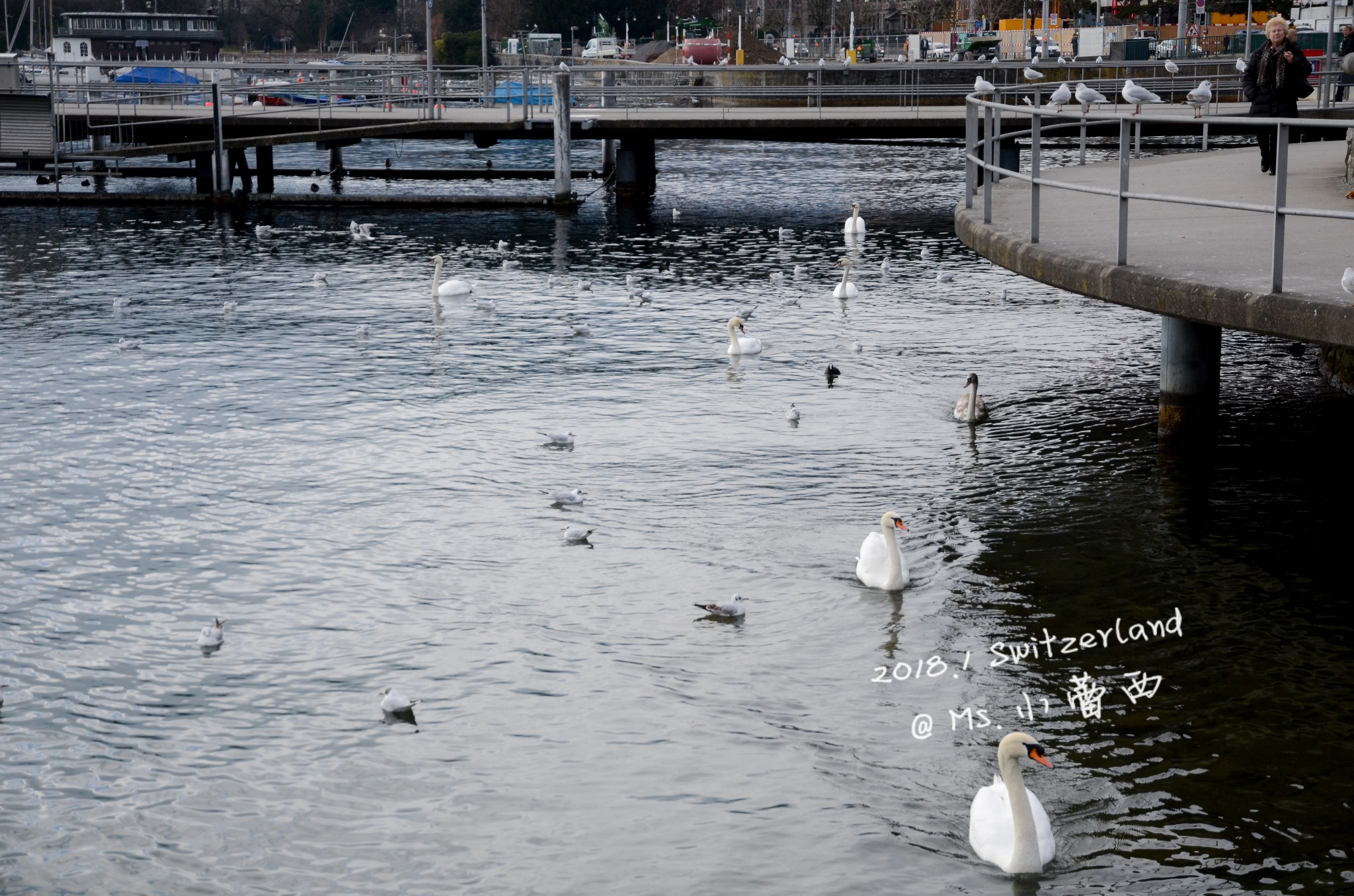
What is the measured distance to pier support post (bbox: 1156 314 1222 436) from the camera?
565 inches

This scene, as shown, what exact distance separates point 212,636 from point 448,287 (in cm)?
1507

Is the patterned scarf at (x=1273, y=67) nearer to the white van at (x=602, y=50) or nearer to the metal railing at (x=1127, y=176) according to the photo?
the metal railing at (x=1127, y=176)

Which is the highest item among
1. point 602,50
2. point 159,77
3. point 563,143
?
point 602,50

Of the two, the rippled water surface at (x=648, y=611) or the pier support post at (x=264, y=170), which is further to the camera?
the pier support post at (x=264, y=170)

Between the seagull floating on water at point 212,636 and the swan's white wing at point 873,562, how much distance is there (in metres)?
4.74

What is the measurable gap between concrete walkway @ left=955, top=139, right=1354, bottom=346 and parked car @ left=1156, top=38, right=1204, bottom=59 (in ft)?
153

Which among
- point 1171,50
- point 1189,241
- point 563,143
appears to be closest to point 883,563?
point 1189,241

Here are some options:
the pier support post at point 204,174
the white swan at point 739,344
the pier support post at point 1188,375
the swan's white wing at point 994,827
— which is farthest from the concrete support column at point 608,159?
the swan's white wing at point 994,827

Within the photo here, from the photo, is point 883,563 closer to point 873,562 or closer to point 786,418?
point 873,562

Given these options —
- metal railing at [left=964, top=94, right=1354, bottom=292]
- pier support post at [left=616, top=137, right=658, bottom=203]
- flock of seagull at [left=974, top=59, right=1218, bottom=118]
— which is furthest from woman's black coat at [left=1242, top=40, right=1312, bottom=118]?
pier support post at [left=616, top=137, right=658, bottom=203]

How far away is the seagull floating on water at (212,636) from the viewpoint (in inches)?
434

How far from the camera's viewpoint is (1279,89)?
56.4 feet

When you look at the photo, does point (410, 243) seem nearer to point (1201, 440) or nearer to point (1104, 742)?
point (1201, 440)

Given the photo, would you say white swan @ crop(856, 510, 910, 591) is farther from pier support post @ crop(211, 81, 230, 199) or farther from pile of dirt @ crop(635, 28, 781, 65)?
pile of dirt @ crop(635, 28, 781, 65)
